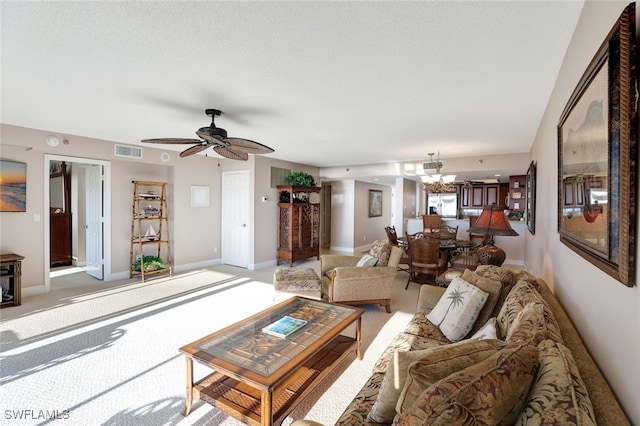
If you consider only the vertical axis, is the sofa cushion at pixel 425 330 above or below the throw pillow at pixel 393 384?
below

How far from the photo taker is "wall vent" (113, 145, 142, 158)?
5.07 metres

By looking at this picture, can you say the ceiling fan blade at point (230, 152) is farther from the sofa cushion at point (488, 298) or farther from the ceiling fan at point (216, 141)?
the sofa cushion at point (488, 298)

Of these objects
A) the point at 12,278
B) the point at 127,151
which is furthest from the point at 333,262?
the point at 12,278

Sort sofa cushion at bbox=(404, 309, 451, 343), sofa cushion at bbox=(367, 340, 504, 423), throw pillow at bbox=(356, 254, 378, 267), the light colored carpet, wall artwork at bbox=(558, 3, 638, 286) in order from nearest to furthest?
wall artwork at bbox=(558, 3, 638, 286) → sofa cushion at bbox=(367, 340, 504, 423) → the light colored carpet → sofa cushion at bbox=(404, 309, 451, 343) → throw pillow at bbox=(356, 254, 378, 267)

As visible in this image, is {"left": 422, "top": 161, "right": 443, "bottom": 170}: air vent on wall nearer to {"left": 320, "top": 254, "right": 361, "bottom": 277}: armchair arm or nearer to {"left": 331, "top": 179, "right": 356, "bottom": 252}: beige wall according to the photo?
{"left": 331, "top": 179, "right": 356, "bottom": 252}: beige wall

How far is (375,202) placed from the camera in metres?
9.71

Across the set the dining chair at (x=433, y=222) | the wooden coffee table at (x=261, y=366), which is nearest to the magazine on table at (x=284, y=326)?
the wooden coffee table at (x=261, y=366)

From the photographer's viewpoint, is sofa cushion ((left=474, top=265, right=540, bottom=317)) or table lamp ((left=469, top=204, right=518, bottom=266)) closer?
sofa cushion ((left=474, top=265, right=540, bottom=317))

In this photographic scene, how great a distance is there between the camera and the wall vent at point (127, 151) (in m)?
5.07

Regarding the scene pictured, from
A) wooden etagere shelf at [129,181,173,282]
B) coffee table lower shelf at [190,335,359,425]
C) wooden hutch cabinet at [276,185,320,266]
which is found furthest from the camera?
wooden hutch cabinet at [276,185,320,266]

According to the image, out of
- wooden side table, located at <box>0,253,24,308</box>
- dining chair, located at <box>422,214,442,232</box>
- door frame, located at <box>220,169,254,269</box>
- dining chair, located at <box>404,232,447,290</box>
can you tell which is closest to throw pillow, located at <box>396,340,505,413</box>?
dining chair, located at <box>404,232,447,290</box>

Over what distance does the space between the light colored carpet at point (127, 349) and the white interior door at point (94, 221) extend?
Answer: 0.51 m

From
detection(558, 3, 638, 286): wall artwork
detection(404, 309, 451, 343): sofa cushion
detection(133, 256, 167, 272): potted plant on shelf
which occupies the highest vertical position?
detection(558, 3, 638, 286): wall artwork

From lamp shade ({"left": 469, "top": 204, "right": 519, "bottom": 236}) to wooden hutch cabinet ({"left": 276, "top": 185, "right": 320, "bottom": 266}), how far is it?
4.04m
